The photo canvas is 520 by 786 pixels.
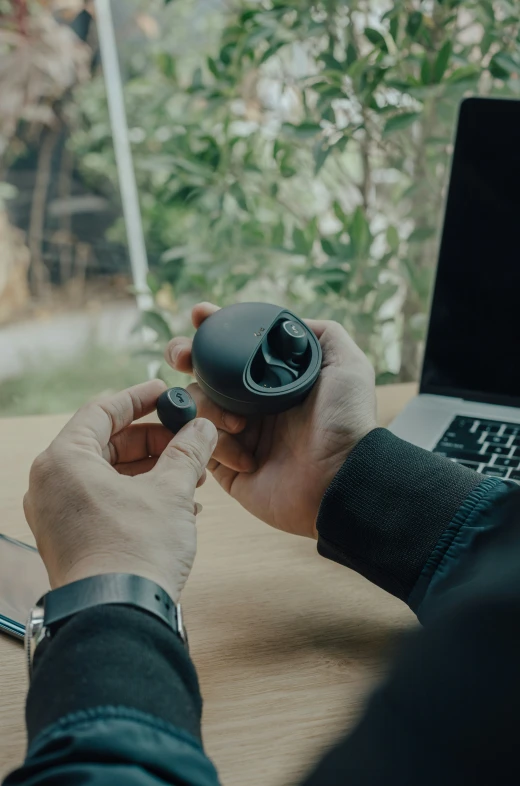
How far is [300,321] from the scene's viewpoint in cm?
78

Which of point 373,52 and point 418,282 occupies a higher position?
point 373,52

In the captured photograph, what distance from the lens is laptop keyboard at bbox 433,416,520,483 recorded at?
0.77m

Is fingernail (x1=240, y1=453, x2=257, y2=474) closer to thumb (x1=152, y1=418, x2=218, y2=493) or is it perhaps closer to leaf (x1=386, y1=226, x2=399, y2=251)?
thumb (x1=152, y1=418, x2=218, y2=493)

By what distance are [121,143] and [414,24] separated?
1.12m

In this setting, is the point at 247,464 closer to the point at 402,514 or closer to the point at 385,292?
the point at 402,514

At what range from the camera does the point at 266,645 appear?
62 cm

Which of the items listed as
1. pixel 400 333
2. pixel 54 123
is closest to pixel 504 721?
pixel 400 333

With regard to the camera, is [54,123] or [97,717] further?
[54,123]

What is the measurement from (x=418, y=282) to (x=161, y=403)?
3.02 feet

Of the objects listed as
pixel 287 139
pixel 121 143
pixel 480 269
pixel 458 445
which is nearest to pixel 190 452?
pixel 458 445

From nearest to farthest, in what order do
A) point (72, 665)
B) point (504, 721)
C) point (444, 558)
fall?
point (504, 721)
point (72, 665)
point (444, 558)

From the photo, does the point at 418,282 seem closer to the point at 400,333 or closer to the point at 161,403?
the point at 400,333

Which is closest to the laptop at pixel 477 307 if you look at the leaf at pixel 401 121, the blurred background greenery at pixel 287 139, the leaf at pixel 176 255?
the blurred background greenery at pixel 287 139

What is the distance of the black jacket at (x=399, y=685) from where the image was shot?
1.04ft
